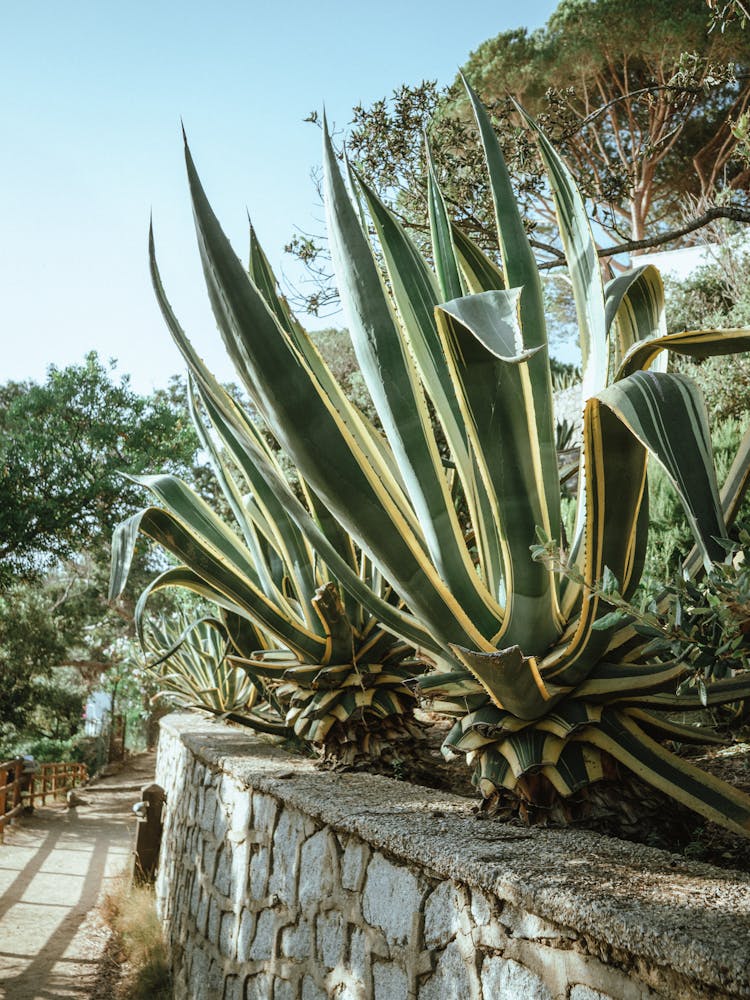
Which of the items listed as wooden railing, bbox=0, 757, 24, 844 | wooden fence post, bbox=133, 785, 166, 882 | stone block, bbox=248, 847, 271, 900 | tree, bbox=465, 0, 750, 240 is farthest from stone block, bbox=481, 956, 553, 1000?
tree, bbox=465, 0, 750, 240

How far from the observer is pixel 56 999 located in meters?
3.90

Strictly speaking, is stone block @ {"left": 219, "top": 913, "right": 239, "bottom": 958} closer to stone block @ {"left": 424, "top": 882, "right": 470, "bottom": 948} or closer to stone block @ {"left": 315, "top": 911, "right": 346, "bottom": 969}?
stone block @ {"left": 315, "top": 911, "right": 346, "bottom": 969}

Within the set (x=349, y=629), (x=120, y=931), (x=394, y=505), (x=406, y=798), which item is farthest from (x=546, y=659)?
(x=120, y=931)

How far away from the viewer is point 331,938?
194cm

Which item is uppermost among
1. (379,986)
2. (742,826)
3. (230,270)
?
(230,270)

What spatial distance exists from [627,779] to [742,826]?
0.90ft

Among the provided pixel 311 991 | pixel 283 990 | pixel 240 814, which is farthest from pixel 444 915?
pixel 240 814

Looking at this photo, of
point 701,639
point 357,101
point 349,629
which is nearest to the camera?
point 701,639

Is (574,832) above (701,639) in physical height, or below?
below

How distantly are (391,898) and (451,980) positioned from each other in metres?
0.28

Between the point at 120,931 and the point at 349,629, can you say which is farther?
the point at 120,931

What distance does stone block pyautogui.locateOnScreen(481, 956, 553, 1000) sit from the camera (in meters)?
1.24

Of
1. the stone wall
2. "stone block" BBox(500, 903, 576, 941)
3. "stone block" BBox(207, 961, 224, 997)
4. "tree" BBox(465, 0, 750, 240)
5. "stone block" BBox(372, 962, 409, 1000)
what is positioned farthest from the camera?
"tree" BBox(465, 0, 750, 240)

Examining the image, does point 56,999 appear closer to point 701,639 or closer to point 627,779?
point 627,779
